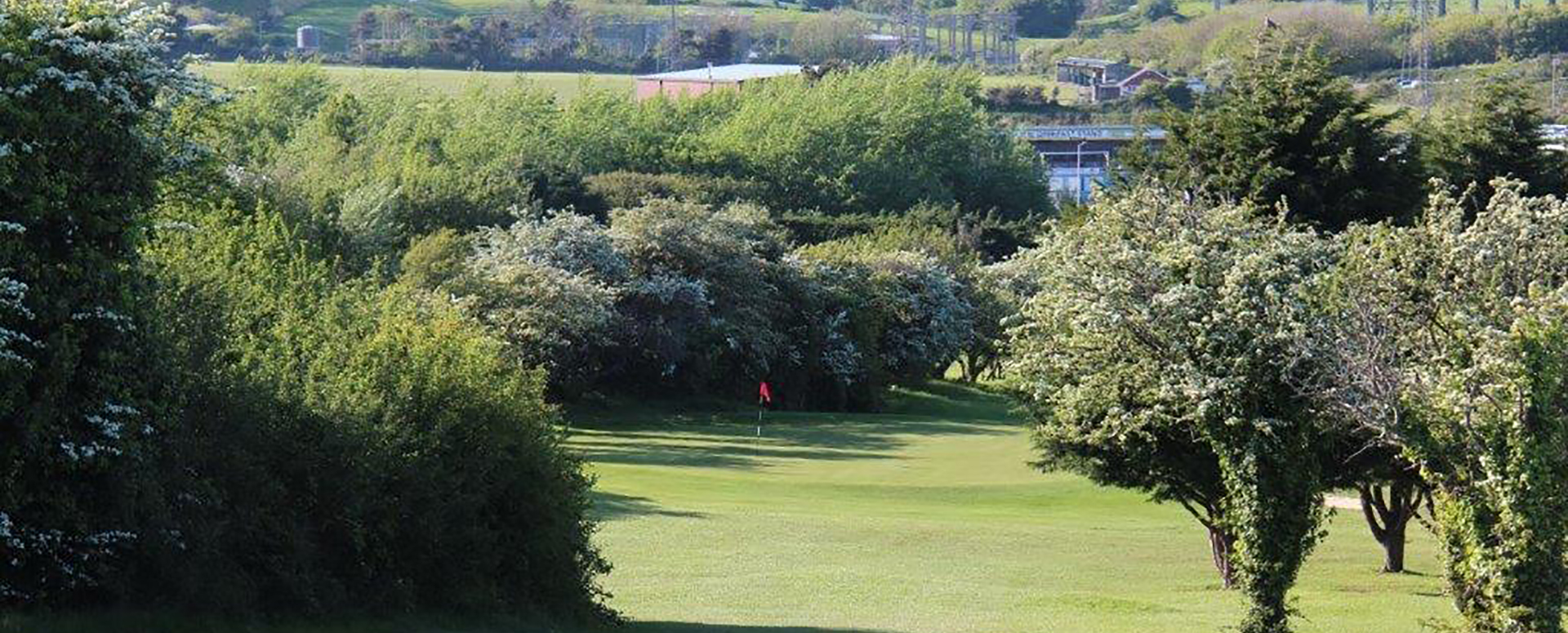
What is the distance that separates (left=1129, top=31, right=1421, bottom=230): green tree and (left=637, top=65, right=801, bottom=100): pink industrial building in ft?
405

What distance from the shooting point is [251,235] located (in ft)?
121

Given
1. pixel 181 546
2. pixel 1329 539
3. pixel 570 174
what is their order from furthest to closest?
pixel 570 174
pixel 1329 539
pixel 181 546

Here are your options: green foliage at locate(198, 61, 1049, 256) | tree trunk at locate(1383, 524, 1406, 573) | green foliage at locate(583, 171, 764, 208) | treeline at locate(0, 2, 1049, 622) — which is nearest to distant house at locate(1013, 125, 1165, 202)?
green foliage at locate(198, 61, 1049, 256)

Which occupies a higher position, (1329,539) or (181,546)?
(181,546)

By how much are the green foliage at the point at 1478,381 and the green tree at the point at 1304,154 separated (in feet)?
55.7

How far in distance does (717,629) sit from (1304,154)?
2242cm

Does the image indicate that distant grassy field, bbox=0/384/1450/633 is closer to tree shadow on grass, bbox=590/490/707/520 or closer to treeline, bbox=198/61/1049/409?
tree shadow on grass, bbox=590/490/707/520

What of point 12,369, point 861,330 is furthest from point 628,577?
point 861,330

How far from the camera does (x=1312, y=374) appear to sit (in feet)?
84.5

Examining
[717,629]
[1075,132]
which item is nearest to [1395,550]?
[717,629]

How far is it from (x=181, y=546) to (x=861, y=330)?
62966mm

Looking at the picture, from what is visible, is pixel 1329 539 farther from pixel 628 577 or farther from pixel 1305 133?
pixel 628 577

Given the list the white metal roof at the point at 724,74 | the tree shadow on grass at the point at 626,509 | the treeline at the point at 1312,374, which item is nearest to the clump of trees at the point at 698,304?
the tree shadow on grass at the point at 626,509

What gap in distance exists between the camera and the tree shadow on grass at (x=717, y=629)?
2752 cm
